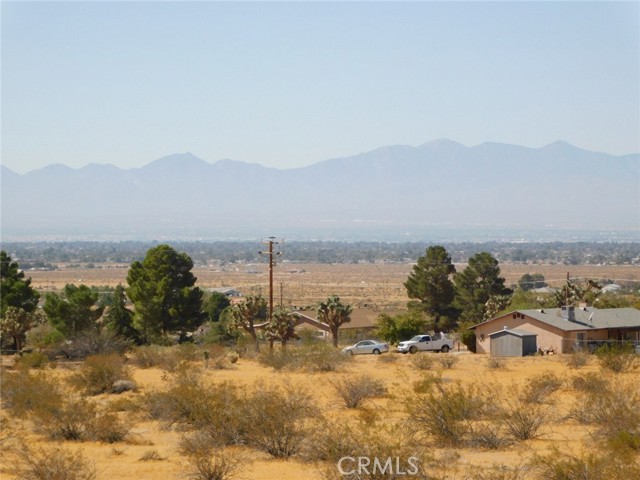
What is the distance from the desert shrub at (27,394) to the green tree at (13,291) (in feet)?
69.9

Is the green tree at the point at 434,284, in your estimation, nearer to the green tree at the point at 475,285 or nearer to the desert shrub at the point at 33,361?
the green tree at the point at 475,285

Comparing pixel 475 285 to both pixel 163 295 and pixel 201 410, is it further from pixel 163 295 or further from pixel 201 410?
pixel 201 410

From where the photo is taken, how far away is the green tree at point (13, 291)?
55906 millimetres

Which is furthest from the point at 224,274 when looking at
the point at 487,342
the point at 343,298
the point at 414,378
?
the point at 414,378

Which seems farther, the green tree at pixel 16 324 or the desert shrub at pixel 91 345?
the green tree at pixel 16 324

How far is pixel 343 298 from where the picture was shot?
120438 millimetres

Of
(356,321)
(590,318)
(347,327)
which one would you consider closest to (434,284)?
(347,327)

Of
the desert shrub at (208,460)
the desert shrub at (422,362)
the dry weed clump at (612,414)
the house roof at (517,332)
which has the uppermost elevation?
the dry weed clump at (612,414)

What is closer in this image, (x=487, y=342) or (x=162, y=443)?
(x=162, y=443)

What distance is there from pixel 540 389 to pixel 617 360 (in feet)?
31.9

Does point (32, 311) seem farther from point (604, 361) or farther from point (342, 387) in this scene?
point (604, 361)

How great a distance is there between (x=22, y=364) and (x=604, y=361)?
85.6ft

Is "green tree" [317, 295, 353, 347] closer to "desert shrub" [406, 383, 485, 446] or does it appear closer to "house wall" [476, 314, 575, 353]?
"house wall" [476, 314, 575, 353]

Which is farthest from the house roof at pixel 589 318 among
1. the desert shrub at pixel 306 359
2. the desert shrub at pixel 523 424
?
the desert shrub at pixel 523 424
